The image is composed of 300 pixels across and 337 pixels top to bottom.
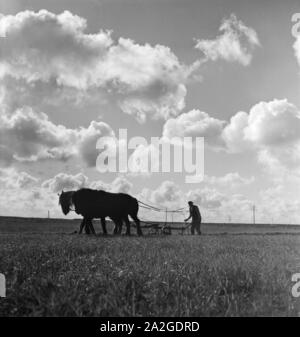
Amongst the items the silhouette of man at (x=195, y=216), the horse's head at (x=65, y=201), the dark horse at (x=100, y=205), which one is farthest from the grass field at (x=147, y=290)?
the silhouette of man at (x=195, y=216)

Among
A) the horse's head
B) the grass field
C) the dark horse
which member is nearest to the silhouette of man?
the dark horse

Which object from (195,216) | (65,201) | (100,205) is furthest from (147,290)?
(195,216)

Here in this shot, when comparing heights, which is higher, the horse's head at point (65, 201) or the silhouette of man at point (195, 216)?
Result: the horse's head at point (65, 201)

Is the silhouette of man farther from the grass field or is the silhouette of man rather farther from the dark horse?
the grass field

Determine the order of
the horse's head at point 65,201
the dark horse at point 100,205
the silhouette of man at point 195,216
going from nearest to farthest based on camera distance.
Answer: the dark horse at point 100,205 < the horse's head at point 65,201 < the silhouette of man at point 195,216

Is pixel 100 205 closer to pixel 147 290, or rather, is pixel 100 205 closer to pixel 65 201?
pixel 65 201

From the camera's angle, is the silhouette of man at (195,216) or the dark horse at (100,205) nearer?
the dark horse at (100,205)

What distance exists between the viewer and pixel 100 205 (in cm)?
2420

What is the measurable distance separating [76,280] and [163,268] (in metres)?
1.53

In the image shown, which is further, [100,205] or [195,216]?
[195,216]

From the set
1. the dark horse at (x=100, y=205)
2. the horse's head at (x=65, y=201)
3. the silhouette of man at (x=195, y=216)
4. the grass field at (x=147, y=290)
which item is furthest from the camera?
the silhouette of man at (x=195, y=216)

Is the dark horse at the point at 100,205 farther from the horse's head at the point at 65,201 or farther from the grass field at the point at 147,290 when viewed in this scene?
the grass field at the point at 147,290

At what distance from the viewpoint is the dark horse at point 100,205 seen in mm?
23391

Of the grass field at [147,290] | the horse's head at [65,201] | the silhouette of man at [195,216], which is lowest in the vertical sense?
the grass field at [147,290]
